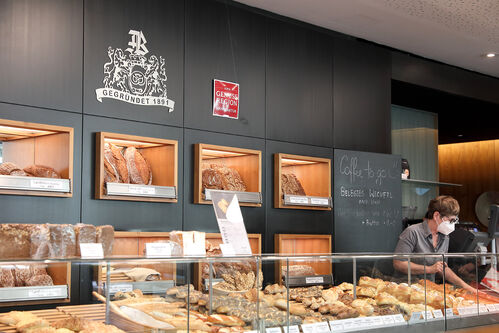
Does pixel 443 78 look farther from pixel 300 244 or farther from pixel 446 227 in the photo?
pixel 446 227

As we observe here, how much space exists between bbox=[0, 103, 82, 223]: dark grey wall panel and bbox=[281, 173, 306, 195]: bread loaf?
1625 mm

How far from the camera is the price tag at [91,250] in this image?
1860 millimetres

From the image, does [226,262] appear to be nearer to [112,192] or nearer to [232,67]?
[112,192]

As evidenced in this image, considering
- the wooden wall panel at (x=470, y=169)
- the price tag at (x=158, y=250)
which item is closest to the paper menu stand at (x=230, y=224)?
the price tag at (x=158, y=250)

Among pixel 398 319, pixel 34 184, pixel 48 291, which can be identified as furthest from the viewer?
pixel 34 184

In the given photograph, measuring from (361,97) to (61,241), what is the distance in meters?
3.76

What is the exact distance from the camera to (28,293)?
6.48 ft

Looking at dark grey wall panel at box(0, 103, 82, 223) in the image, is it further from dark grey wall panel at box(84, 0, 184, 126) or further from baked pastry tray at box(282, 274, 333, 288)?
baked pastry tray at box(282, 274, 333, 288)

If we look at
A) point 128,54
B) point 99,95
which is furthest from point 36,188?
point 128,54

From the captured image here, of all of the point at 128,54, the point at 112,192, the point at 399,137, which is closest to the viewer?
the point at 112,192

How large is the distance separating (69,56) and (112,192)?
793mm

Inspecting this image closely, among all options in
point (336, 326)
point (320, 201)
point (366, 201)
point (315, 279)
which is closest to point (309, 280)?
point (315, 279)

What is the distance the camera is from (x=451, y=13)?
4668mm

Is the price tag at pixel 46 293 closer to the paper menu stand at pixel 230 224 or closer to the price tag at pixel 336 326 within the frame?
the paper menu stand at pixel 230 224
